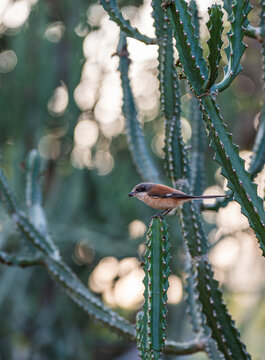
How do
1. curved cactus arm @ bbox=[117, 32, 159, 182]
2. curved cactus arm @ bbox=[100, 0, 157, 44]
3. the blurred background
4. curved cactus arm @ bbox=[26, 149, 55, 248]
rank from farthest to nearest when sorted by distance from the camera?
the blurred background
curved cactus arm @ bbox=[26, 149, 55, 248]
curved cactus arm @ bbox=[117, 32, 159, 182]
curved cactus arm @ bbox=[100, 0, 157, 44]

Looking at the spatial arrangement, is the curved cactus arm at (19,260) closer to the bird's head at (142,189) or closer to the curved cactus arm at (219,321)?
the curved cactus arm at (219,321)

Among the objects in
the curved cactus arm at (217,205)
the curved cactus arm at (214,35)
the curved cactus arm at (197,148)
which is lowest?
the curved cactus arm at (217,205)

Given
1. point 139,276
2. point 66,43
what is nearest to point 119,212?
point 139,276

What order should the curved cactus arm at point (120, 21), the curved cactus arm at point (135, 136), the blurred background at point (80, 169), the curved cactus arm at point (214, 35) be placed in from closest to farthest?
the curved cactus arm at point (214, 35), the curved cactus arm at point (120, 21), the curved cactus arm at point (135, 136), the blurred background at point (80, 169)

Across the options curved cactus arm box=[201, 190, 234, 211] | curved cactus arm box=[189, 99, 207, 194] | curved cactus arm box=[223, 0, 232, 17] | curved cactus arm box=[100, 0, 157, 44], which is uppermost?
curved cactus arm box=[223, 0, 232, 17]

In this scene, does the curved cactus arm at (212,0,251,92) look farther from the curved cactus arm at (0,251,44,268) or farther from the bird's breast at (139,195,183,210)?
the curved cactus arm at (0,251,44,268)

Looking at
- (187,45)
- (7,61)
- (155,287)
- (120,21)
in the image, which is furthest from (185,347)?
(7,61)

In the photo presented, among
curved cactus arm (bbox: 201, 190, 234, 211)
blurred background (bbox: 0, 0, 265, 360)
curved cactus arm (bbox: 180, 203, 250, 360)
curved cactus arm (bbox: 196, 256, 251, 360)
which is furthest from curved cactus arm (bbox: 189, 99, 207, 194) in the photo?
blurred background (bbox: 0, 0, 265, 360)

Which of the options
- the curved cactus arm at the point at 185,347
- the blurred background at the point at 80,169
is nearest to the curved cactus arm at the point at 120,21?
the curved cactus arm at the point at 185,347
